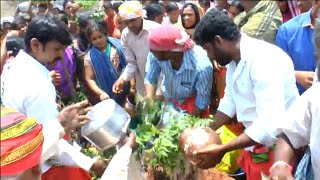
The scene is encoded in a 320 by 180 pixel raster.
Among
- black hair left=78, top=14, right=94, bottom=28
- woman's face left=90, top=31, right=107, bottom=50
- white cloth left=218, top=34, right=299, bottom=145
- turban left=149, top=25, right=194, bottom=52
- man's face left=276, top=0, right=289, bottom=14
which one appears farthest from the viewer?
black hair left=78, top=14, right=94, bottom=28

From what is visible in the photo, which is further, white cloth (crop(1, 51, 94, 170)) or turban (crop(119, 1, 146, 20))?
turban (crop(119, 1, 146, 20))

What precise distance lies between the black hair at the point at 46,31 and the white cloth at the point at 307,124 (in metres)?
1.54

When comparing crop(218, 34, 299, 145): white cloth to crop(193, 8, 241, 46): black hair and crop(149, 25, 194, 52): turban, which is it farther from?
crop(149, 25, 194, 52): turban

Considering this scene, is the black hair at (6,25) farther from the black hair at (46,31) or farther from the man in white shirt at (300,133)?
the man in white shirt at (300,133)

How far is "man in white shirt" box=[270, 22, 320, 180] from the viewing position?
2492mm

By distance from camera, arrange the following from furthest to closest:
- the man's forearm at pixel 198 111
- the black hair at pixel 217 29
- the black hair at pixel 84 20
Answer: the black hair at pixel 84 20 < the man's forearm at pixel 198 111 < the black hair at pixel 217 29

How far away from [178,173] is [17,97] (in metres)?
1.13

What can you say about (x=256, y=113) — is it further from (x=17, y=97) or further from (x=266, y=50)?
(x=17, y=97)

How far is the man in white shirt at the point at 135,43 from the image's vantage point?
611 centimetres

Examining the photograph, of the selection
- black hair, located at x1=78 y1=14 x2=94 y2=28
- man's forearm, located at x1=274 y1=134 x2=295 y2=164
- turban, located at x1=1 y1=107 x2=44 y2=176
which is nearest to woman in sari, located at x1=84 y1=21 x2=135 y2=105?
black hair, located at x1=78 y1=14 x2=94 y2=28

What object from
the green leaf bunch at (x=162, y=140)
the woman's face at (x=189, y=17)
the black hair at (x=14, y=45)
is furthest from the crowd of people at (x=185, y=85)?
the black hair at (x=14, y=45)

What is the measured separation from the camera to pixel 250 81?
3.36 metres

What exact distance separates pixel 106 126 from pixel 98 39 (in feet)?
9.40

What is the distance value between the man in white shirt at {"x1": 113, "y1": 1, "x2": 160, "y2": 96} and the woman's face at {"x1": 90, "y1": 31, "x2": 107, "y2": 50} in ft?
0.96
